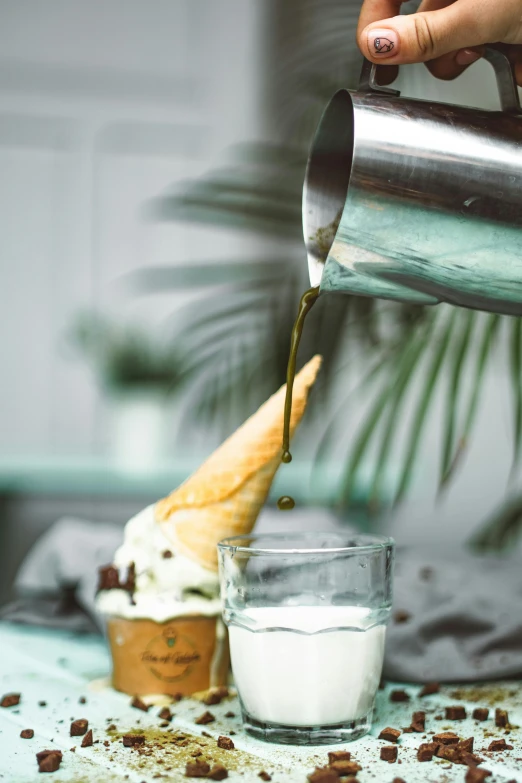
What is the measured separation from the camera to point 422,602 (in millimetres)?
904

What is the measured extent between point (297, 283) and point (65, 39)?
1.79m

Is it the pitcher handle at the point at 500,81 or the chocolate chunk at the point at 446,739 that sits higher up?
the pitcher handle at the point at 500,81

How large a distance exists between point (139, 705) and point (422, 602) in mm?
345

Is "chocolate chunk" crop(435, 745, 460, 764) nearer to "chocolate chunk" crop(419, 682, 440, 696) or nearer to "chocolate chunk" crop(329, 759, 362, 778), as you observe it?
"chocolate chunk" crop(329, 759, 362, 778)

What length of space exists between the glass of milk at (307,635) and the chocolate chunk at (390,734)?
0.02m

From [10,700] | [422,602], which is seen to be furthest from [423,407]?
[10,700]

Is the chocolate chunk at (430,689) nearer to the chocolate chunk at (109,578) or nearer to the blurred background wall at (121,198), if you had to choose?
the chocolate chunk at (109,578)

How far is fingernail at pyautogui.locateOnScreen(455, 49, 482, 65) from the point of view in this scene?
705 millimetres

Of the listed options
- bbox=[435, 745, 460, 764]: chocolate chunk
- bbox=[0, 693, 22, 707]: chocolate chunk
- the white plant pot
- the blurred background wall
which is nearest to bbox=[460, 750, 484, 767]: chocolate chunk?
bbox=[435, 745, 460, 764]: chocolate chunk

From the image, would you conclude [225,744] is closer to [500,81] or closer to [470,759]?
[470,759]

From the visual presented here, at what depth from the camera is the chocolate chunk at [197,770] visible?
53 centimetres

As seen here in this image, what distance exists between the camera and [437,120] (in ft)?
1.99

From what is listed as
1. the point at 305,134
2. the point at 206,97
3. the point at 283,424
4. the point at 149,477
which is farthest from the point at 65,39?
the point at 283,424

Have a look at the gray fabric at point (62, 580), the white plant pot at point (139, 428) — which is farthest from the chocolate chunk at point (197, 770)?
the white plant pot at point (139, 428)
